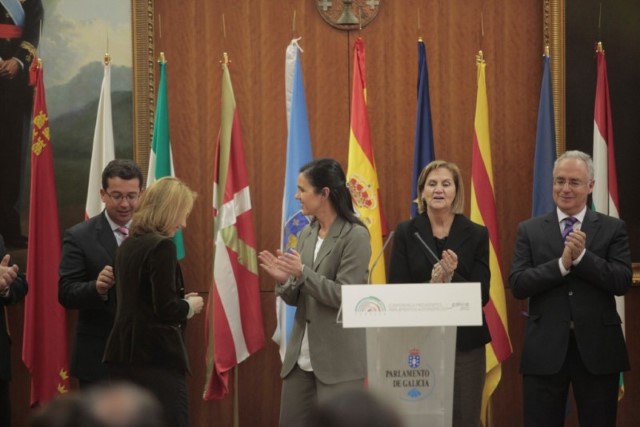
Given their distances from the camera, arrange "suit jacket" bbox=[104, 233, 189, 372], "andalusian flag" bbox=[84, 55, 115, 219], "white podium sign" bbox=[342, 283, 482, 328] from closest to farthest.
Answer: "white podium sign" bbox=[342, 283, 482, 328] < "suit jacket" bbox=[104, 233, 189, 372] < "andalusian flag" bbox=[84, 55, 115, 219]

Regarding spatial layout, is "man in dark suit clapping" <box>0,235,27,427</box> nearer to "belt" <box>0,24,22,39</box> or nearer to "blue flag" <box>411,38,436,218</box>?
"belt" <box>0,24,22,39</box>

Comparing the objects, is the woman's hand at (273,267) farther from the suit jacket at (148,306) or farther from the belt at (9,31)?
the belt at (9,31)

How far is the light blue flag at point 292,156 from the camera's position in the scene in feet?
18.6

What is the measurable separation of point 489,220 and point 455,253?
4.74 ft

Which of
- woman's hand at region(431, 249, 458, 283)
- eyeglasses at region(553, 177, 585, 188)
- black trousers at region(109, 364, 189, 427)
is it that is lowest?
black trousers at region(109, 364, 189, 427)

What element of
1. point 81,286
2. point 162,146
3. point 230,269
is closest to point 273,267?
point 81,286

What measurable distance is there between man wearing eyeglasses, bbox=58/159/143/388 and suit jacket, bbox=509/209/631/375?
A: 1827 millimetres

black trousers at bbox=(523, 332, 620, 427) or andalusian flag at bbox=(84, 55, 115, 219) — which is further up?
andalusian flag at bbox=(84, 55, 115, 219)

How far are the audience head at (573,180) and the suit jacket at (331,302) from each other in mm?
1013

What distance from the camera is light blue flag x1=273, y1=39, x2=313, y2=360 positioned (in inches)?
223

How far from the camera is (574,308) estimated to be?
15.0ft

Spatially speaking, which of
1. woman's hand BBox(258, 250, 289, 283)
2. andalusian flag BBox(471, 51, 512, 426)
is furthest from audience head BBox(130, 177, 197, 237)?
andalusian flag BBox(471, 51, 512, 426)

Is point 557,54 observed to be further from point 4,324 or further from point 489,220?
point 4,324

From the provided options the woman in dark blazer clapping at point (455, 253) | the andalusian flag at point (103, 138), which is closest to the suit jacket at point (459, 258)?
the woman in dark blazer clapping at point (455, 253)
